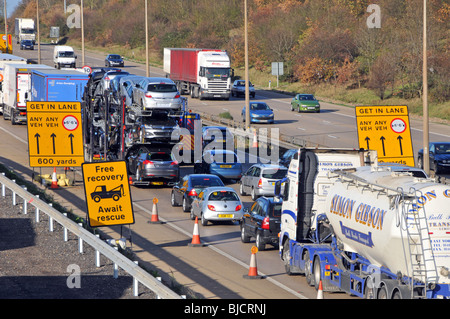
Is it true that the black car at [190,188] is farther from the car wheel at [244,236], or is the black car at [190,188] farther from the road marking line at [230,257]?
the car wheel at [244,236]

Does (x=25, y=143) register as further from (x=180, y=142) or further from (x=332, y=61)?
(x=332, y=61)

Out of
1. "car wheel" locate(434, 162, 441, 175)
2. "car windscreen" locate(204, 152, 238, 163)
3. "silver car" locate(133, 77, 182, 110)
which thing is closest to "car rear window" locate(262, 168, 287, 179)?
"car windscreen" locate(204, 152, 238, 163)

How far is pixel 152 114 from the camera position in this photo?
35.9m

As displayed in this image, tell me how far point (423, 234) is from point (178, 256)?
9.64m

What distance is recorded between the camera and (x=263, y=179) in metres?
31.8

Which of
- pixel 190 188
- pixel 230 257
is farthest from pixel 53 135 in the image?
pixel 230 257

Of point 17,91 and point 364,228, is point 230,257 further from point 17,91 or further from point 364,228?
point 17,91

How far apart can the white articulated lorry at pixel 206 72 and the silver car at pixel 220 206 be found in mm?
38622

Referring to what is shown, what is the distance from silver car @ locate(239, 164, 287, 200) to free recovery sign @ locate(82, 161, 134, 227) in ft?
37.5

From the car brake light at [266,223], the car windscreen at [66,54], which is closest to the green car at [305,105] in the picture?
the car windscreen at [66,54]

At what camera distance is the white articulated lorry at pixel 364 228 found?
1417 cm

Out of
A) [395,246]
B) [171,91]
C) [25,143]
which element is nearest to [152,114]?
[171,91]

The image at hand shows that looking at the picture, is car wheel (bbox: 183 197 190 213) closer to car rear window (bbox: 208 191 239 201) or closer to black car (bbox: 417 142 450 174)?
car rear window (bbox: 208 191 239 201)

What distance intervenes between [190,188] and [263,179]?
3477 millimetres
